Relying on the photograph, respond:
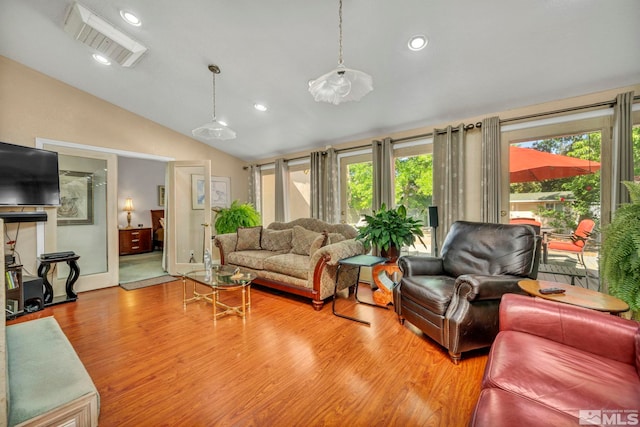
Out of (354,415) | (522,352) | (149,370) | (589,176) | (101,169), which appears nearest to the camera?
(522,352)

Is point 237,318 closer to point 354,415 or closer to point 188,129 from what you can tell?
point 354,415

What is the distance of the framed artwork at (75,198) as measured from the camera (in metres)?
3.68

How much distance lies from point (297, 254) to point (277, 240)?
537 millimetres

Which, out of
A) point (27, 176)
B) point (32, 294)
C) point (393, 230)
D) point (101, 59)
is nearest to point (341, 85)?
point (393, 230)

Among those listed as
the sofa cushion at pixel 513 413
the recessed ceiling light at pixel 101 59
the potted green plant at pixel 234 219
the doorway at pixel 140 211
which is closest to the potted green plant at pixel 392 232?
the sofa cushion at pixel 513 413

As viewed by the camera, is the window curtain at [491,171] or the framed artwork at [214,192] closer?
the window curtain at [491,171]

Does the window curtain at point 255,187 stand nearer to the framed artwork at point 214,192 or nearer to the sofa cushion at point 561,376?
the framed artwork at point 214,192

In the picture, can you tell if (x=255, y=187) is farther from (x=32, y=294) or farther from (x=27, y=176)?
(x=32, y=294)

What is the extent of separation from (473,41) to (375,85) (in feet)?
3.25

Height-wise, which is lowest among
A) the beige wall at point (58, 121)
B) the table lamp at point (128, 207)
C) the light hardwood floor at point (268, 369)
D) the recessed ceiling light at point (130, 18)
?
the light hardwood floor at point (268, 369)

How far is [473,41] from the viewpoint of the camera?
7.19 ft

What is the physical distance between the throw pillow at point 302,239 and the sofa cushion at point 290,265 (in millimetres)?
147

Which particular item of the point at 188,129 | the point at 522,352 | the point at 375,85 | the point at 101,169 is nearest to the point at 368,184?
the point at 375,85

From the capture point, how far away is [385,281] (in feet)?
10.5
